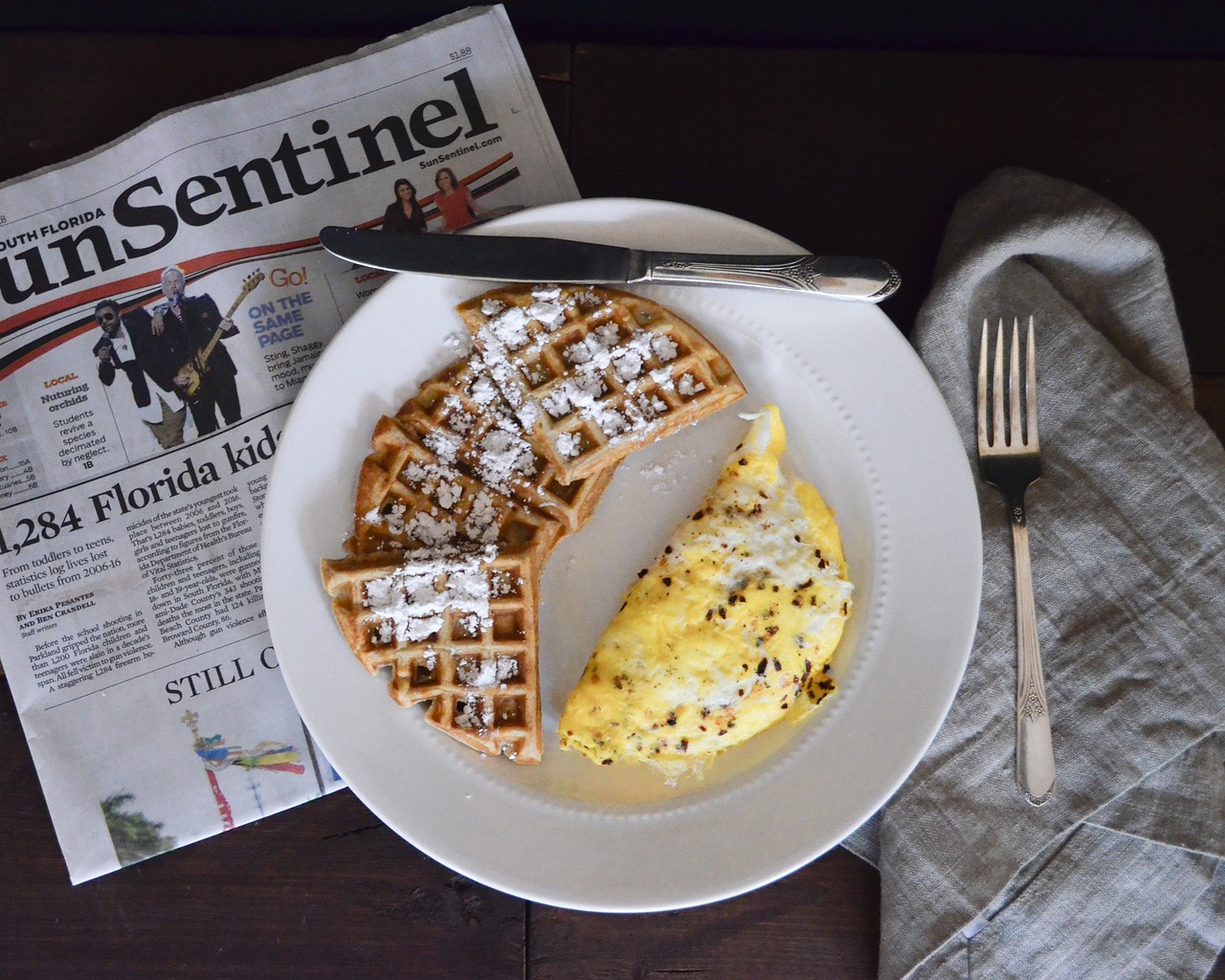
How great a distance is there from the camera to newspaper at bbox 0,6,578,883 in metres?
1.53

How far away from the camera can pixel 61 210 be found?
155 cm

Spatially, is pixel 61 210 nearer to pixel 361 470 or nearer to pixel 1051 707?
pixel 361 470

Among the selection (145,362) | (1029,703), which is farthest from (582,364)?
(1029,703)

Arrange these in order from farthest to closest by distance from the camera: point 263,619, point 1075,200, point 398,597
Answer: point 263,619 → point 1075,200 → point 398,597

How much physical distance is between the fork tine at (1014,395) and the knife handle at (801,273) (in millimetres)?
255

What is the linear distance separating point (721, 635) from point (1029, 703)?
0.52 m

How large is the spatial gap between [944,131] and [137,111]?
4.75 feet

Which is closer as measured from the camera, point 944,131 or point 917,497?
point 917,497

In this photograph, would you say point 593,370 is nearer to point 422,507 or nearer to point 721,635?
point 422,507

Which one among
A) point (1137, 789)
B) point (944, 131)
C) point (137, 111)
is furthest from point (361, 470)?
point (1137, 789)

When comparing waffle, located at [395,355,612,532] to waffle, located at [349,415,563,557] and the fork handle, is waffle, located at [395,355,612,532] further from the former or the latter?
the fork handle

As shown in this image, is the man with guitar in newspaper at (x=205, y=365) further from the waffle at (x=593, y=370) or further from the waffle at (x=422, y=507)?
the waffle at (x=593, y=370)

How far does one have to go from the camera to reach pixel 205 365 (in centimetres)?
154

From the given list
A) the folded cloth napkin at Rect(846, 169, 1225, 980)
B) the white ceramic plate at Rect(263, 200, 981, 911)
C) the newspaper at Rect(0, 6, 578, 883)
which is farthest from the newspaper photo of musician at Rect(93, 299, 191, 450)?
the folded cloth napkin at Rect(846, 169, 1225, 980)
